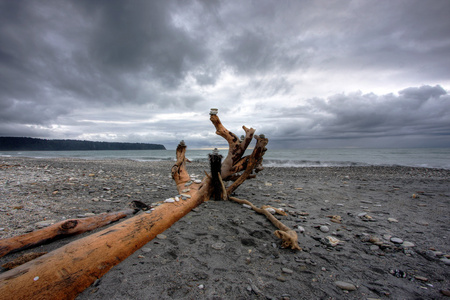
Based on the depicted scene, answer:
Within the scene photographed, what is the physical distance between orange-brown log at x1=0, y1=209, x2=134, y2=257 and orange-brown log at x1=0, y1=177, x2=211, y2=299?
3.05 ft

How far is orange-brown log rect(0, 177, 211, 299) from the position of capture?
5.83ft

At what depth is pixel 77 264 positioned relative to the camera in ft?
7.11

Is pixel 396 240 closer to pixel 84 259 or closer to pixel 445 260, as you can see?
pixel 445 260

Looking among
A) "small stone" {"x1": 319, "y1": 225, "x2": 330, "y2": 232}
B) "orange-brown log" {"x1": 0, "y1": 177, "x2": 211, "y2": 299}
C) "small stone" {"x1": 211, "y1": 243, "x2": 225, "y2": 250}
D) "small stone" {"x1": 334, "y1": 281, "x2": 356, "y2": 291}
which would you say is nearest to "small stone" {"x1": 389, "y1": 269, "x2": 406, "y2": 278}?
"small stone" {"x1": 334, "y1": 281, "x2": 356, "y2": 291}

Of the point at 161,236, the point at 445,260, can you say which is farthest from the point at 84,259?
the point at 445,260

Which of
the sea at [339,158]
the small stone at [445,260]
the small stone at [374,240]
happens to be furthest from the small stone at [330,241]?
the sea at [339,158]

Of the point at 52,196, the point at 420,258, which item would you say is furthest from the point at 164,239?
the point at 52,196

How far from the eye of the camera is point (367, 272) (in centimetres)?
262

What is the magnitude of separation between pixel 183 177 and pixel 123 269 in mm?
3724

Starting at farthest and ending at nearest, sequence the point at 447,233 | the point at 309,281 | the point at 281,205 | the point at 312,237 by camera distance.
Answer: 1. the point at 281,205
2. the point at 447,233
3. the point at 312,237
4. the point at 309,281

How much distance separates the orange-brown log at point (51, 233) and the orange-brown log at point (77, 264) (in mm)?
929

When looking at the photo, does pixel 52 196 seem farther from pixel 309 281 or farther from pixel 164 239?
pixel 309 281

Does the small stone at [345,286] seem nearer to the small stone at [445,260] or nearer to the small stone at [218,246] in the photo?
the small stone at [218,246]

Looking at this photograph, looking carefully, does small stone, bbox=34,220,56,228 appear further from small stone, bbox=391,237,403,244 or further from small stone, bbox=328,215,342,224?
small stone, bbox=391,237,403,244
